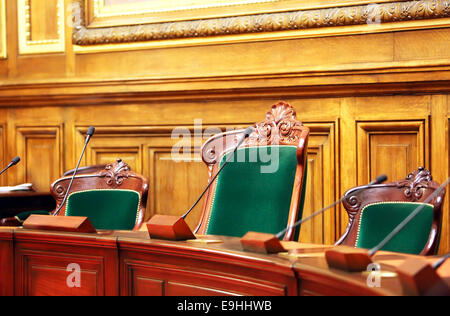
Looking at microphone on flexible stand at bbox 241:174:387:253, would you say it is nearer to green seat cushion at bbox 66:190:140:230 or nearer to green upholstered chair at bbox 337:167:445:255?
green upholstered chair at bbox 337:167:445:255

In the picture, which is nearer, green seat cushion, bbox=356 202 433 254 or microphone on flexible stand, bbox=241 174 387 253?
microphone on flexible stand, bbox=241 174 387 253

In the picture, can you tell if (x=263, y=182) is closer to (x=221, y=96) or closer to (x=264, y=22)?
(x=221, y=96)

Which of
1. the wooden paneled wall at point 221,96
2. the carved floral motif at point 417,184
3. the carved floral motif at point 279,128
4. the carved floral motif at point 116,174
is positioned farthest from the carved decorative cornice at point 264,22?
the carved floral motif at point 417,184

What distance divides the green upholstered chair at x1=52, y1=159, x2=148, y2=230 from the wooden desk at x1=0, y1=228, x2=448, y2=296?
2.50ft

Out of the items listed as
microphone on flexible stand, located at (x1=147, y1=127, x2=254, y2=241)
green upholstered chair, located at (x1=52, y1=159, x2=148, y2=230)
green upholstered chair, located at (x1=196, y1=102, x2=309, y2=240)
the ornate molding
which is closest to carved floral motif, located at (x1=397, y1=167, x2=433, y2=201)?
green upholstered chair, located at (x1=196, y1=102, x2=309, y2=240)

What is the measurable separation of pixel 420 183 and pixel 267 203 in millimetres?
545

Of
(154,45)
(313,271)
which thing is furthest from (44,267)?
(154,45)

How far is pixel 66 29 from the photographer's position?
3283 mm

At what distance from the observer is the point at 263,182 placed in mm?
2174

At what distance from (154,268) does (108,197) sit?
1118 mm

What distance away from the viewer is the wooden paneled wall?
8.57 feet

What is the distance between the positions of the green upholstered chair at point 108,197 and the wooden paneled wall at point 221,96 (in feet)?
1.83

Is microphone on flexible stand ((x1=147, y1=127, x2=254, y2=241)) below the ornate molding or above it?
below
